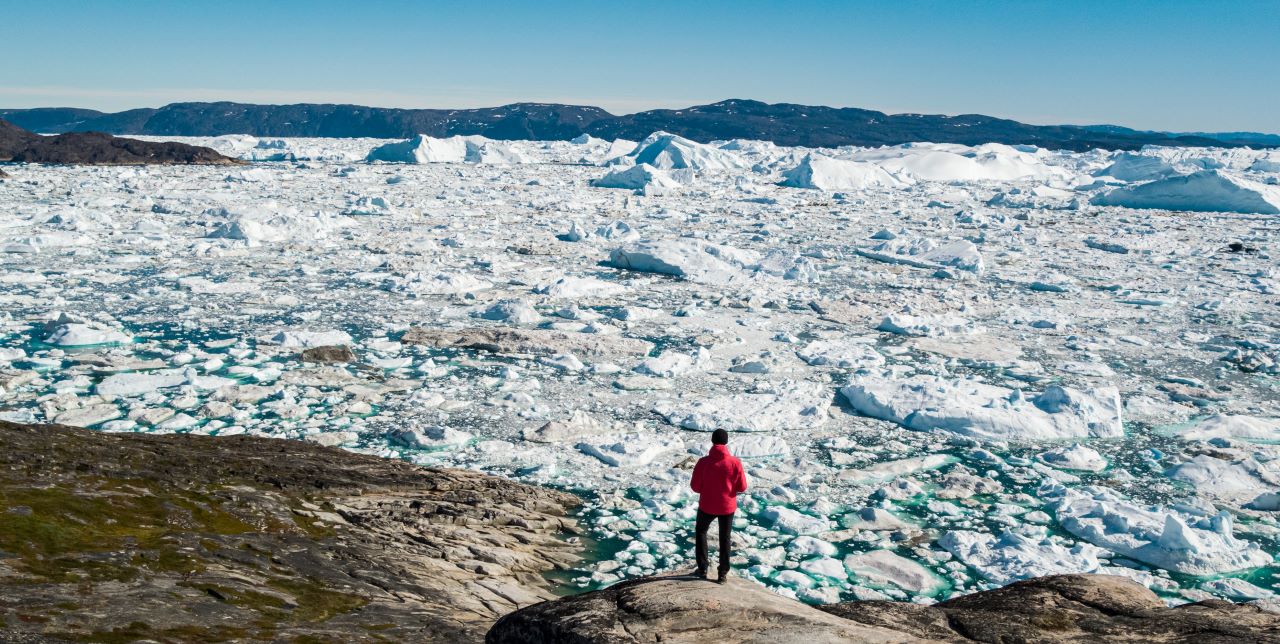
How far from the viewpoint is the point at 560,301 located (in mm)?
13547

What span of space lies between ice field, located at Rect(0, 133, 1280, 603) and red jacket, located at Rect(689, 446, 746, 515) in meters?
1.42

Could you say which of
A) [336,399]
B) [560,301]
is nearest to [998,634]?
[336,399]

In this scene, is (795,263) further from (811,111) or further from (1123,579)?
(811,111)

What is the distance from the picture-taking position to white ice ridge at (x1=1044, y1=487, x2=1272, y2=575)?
5777 millimetres

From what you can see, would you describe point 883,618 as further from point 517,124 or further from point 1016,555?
point 517,124

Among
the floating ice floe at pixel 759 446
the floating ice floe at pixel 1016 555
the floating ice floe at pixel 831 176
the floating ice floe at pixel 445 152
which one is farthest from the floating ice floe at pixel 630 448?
the floating ice floe at pixel 445 152

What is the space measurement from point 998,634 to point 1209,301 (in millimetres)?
13327

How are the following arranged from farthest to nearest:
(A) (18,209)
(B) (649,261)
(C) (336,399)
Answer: (A) (18,209) → (B) (649,261) → (C) (336,399)

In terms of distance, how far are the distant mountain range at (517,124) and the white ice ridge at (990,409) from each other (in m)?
104

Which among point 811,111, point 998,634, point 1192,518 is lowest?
point 1192,518

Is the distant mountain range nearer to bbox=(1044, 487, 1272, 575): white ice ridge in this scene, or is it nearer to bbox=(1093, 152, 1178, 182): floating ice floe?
bbox=(1093, 152, 1178, 182): floating ice floe

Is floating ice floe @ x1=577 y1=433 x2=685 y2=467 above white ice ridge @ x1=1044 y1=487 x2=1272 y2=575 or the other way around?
above

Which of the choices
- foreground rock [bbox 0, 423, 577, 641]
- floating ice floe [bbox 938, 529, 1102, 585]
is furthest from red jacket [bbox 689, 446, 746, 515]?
floating ice floe [bbox 938, 529, 1102, 585]

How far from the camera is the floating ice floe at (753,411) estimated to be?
27.0 feet
